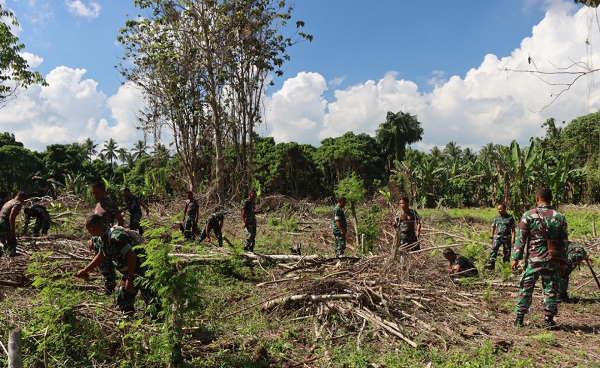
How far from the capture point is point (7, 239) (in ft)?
26.8

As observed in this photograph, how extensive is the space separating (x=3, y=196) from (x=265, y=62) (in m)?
13.8

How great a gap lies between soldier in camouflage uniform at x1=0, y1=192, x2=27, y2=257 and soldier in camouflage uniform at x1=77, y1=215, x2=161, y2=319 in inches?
175

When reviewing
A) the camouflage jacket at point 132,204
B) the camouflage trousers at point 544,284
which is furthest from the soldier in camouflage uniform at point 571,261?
the camouflage jacket at point 132,204

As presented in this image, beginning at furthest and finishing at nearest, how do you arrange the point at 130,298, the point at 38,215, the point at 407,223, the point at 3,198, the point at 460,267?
the point at 38,215, the point at 3,198, the point at 407,223, the point at 460,267, the point at 130,298

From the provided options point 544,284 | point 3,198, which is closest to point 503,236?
point 544,284

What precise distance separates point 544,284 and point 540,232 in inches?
26.1

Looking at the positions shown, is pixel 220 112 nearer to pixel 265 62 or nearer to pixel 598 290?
pixel 265 62

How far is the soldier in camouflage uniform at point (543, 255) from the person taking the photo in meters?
5.16

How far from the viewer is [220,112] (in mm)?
20547

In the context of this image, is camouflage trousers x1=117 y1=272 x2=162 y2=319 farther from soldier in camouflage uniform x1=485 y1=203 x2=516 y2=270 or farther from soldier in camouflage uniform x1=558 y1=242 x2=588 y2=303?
soldier in camouflage uniform x1=485 y1=203 x2=516 y2=270

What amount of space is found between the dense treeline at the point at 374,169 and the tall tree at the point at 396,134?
3.8 inches

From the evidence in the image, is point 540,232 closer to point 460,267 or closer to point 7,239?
point 460,267

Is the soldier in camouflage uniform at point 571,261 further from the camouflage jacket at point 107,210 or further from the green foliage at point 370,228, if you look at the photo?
the camouflage jacket at point 107,210

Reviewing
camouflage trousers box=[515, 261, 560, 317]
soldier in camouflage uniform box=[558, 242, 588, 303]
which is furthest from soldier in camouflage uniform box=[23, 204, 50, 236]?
soldier in camouflage uniform box=[558, 242, 588, 303]
